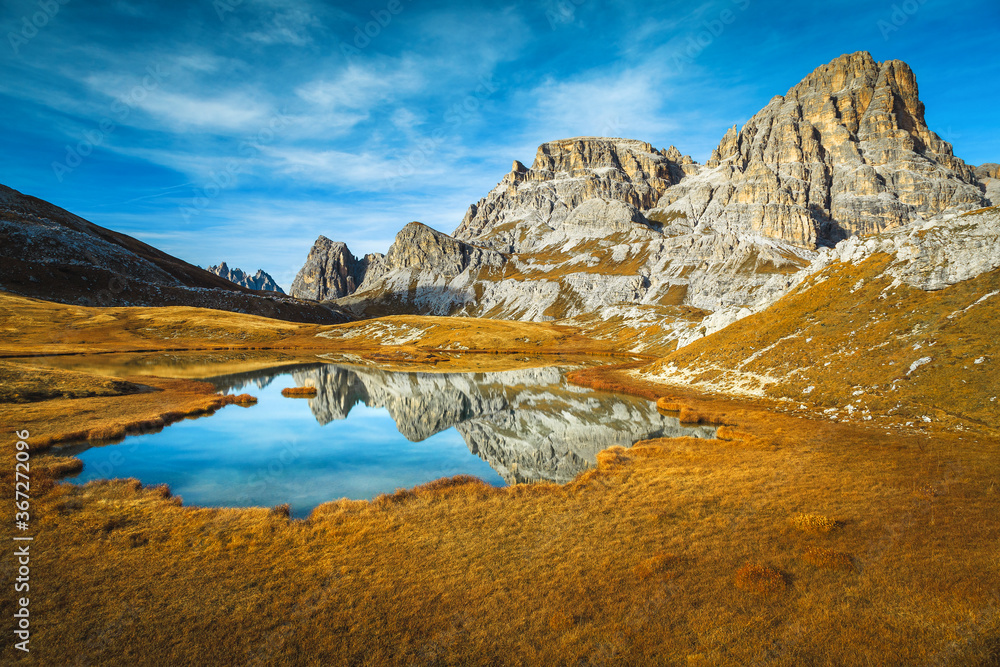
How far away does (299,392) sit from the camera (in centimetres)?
5806

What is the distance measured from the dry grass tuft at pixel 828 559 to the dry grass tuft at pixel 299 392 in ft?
181

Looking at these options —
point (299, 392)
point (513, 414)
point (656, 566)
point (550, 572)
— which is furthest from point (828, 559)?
point (299, 392)

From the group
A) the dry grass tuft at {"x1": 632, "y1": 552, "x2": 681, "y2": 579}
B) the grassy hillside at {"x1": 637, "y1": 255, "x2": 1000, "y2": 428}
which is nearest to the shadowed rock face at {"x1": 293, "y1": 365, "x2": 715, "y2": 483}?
the dry grass tuft at {"x1": 632, "y1": 552, "x2": 681, "y2": 579}

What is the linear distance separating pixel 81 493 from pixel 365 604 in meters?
18.0

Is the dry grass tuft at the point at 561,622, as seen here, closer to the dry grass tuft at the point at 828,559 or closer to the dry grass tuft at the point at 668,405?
the dry grass tuft at the point at 828,559

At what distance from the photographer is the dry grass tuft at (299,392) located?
56562mm

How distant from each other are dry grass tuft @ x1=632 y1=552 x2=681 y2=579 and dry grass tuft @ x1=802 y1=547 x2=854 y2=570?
4.32m

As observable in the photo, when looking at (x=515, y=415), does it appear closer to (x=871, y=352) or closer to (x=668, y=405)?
(x=668, y=405)

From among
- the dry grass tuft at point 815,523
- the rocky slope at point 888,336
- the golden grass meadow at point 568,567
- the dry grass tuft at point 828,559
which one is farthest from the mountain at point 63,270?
the dry grass tuft at point 828,559

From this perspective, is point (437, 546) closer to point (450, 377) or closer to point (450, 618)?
point (450, 618)

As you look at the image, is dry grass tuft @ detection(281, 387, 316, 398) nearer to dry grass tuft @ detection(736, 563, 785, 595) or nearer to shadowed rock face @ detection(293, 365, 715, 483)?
shadowed rock face @ detection(293, 365, 715, 483)

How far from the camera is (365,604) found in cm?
1230

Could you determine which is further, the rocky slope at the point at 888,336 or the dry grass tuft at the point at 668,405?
the dry grass tuft at the point at 668,405

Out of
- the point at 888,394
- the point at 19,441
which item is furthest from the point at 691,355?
the point at 19,441
